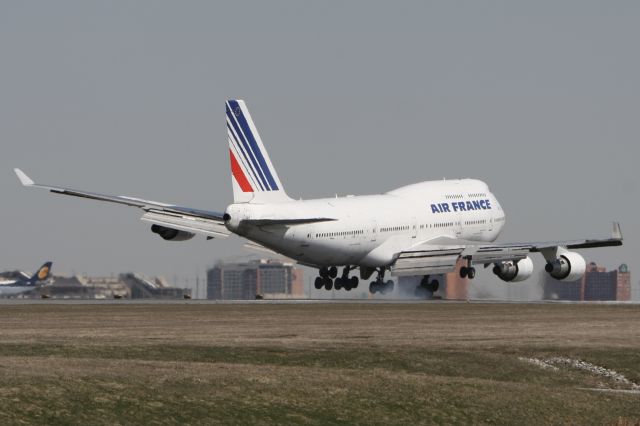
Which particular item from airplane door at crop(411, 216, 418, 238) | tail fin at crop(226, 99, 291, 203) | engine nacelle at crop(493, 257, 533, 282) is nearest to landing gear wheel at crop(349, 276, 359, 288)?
airplane door at crop(411, 216, 418, 238)

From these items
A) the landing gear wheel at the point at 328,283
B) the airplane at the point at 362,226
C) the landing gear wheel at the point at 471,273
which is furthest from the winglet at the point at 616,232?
the landing gear wheel at the point at 328,283

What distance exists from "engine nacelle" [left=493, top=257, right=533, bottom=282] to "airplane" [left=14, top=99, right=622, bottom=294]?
0.23 feet

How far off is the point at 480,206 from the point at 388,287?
12310mm

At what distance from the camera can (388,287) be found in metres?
100

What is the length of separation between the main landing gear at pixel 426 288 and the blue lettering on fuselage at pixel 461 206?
214 inches

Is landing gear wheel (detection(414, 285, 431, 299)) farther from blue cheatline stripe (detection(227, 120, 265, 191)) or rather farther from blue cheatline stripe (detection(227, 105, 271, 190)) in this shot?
blue cheatline stripe (detection(227, 105, 271, 190))

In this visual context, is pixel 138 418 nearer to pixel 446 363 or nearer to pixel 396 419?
pixel 396 419

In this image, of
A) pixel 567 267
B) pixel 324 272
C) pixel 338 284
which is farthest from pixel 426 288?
pixel 567 267

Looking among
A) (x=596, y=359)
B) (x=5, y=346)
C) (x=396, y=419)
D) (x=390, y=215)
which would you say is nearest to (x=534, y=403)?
(x=396, y=419)

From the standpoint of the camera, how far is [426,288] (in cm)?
10075

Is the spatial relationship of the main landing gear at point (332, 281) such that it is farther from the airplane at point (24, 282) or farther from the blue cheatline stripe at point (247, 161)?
the airplane at point (24, 282)

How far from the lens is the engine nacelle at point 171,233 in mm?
93125

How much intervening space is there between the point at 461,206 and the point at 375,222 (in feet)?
37.6

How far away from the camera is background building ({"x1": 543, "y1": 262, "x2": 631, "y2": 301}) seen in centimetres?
10175
